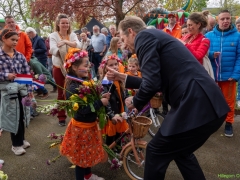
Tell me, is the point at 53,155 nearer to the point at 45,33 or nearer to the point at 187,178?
the point at 187,178

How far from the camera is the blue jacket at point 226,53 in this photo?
12.8 ft

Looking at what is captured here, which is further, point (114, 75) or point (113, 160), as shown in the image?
point (113, 160)

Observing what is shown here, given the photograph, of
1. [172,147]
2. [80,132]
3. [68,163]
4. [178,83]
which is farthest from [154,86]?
[68,163]

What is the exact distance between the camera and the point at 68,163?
3.25 meters

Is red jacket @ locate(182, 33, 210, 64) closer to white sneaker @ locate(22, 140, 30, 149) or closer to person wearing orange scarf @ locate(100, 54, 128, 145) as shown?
person wearing orange scarf @ locate(100, 54, 128, 145)

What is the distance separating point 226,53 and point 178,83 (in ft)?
8.45

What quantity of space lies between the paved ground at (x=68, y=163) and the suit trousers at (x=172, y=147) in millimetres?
1002

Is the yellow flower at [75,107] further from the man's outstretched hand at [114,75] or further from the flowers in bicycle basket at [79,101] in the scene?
the man's outstretched hand at [114,75]

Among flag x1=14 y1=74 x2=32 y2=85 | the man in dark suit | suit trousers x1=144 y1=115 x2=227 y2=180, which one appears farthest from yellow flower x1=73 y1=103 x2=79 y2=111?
flag x1=14 y1=74 x2=32 y2=85

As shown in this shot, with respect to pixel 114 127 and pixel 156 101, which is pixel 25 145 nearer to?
pixel 114 127

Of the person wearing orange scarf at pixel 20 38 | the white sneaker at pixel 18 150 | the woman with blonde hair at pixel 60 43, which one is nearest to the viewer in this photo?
the white sneaker at pixel 18 150

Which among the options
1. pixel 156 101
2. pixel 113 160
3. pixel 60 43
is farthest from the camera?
pixel 60 43

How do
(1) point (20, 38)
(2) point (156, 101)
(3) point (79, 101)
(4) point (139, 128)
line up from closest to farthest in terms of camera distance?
(3) point (79, 101) < (4) point (139, 128) < (2) point (156, 101) < (1) point (20, 38)

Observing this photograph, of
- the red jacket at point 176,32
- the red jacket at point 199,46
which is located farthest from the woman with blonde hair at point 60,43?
the red jacket at point 176,32
